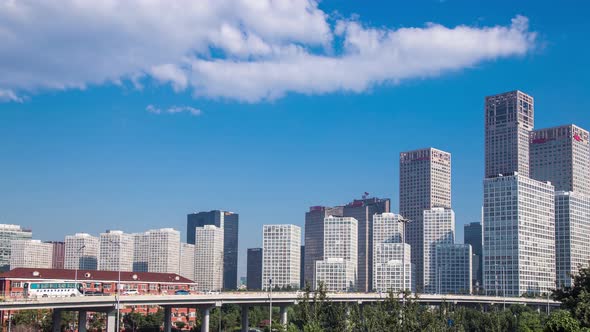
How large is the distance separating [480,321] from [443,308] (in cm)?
6131

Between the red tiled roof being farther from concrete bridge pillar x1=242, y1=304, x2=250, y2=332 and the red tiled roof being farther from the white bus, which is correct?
concrete bridge pillar x1=242, y1=304, x2=250, y2=332

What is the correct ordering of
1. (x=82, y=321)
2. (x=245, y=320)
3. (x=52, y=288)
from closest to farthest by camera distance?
(x=82, y=321), (x=52, y=288), (x=245, y=320)

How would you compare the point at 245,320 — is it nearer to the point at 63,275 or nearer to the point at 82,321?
the point at 82,321

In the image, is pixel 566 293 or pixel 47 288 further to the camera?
pixel 47 288

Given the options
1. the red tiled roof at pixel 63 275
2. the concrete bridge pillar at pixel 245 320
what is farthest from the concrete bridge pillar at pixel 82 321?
the red tiled roof at pixel 63 275

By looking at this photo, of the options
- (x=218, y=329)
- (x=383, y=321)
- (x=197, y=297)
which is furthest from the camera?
(x=218, y=329)

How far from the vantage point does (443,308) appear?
111 meters

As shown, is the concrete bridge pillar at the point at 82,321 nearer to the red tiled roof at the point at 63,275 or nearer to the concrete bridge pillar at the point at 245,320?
the concrete bridge pillar at the point at 245,320

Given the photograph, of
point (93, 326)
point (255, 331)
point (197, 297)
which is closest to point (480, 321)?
point (255, 331)

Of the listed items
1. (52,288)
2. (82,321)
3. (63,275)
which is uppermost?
(63,275)

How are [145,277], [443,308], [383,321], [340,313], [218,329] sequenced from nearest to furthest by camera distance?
[383,321] → [340,313] → [443,308] → [218,329] → [145,277]

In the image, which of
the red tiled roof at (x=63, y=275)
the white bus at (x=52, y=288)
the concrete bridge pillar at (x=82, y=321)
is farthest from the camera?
the red tiled roof at (x=63, y=275)

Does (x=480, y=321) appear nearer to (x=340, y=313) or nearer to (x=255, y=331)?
(x=255, y=331)

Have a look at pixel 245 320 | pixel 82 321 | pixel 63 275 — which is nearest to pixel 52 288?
pixel 82 321
